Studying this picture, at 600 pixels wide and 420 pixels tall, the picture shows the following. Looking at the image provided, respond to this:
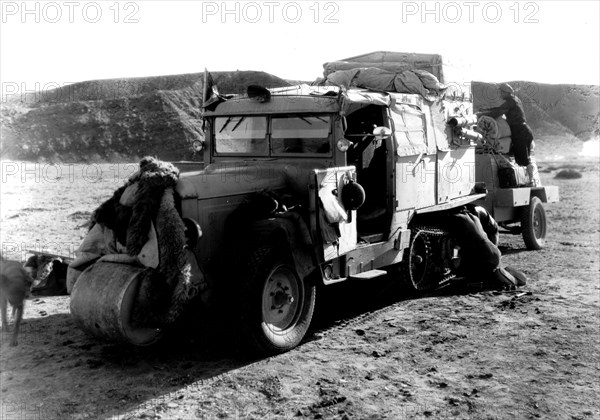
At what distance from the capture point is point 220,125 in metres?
7.79

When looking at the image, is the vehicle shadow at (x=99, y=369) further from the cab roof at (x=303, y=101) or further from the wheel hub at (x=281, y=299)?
the cab roof at (x=303, y=101)

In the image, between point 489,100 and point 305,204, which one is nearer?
point 305,204

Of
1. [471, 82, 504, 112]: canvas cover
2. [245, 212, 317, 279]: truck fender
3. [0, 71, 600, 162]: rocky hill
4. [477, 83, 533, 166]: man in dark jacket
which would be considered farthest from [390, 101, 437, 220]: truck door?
[0, 71, 600, 162]: rocky hill

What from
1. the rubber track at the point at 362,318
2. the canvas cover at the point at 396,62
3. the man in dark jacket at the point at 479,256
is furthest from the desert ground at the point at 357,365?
the canvas cover at the point at 396,62

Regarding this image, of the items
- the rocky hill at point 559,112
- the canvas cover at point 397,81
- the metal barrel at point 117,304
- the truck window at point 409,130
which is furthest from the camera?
the rocky hill at point 559,112

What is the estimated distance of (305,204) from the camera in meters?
6.71

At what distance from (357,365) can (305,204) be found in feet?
5.41

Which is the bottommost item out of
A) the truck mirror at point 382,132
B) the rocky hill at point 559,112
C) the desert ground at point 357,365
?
the desert ground at point 357,365

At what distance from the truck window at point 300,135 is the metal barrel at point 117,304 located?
7.71ft

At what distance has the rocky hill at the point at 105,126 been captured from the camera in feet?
108

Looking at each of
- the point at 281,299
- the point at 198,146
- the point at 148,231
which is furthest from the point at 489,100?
the point at 148,231

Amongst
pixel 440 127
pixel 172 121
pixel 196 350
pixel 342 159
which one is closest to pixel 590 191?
pixel 440 127

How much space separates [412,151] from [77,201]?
37.4ft

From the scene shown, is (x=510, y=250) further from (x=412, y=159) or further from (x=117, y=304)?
(x=117, y=304)
